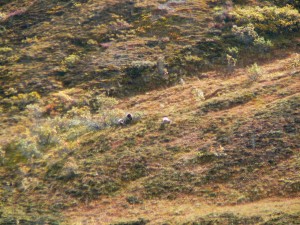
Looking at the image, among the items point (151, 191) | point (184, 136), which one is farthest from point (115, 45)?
point (151, 191)

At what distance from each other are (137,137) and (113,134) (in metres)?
3.06

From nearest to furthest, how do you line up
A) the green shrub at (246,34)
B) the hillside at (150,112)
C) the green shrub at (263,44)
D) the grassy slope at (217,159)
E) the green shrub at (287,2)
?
1. the grassy slope at (217,159)
2. the hillside at (150,112)
3. the green shrub at (263,44)
4. the green shrub at (246,34)
5. the green shrub at (287,2)

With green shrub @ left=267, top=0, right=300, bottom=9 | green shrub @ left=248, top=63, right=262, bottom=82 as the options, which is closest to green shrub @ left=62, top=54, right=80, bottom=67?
green shrub @ left=248, top=63, right=262, bottom=82

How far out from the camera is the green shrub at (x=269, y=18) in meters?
64.2

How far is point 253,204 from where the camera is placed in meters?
32.2

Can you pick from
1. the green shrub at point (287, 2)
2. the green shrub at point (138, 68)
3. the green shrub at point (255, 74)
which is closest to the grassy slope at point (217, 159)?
the green shrub at point (255, 74)

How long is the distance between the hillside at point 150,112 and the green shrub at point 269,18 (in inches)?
10.1

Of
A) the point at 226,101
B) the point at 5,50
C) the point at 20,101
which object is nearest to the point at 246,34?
the point at 226,101

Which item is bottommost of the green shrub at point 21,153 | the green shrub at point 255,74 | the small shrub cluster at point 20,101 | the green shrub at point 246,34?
the green shrub at point 21,153

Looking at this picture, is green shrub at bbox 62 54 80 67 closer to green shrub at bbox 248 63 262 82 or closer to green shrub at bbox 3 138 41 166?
green shrub at bbox 3 138 41 166

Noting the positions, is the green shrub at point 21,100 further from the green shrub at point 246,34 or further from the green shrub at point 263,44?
the green shrub at point 263,44

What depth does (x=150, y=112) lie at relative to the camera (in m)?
49.3

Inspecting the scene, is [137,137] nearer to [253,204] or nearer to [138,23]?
[253,204]

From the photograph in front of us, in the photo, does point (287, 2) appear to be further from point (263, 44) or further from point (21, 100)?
point (21, 100)
